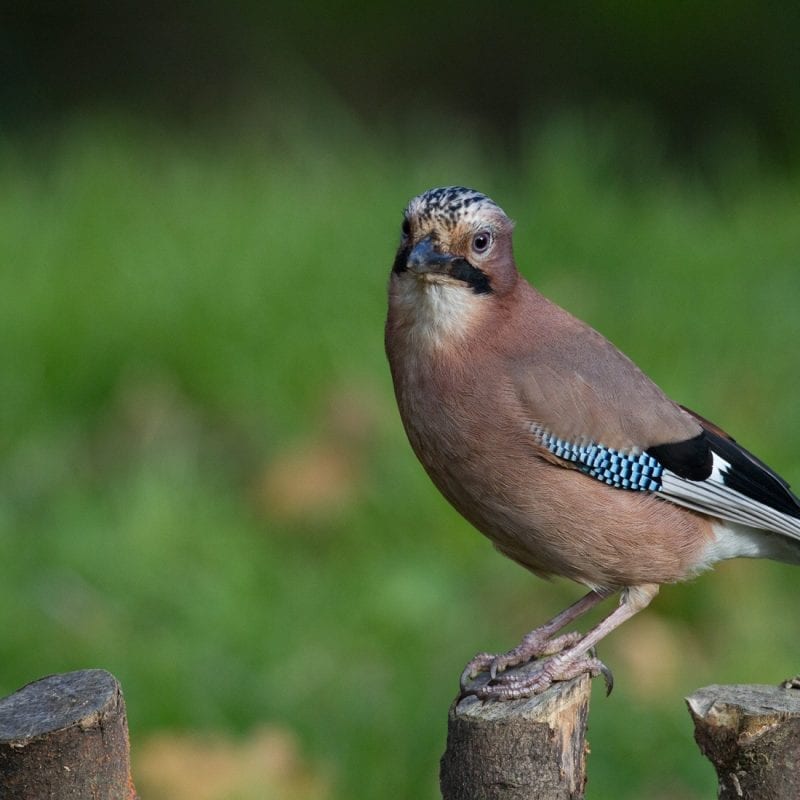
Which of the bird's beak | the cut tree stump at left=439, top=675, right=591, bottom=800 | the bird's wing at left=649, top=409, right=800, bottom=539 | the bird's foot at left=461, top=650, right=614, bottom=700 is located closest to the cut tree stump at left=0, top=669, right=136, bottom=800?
the cut tree stump at left=439, top=675, right=591, bottom=800

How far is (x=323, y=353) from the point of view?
554 centimetres

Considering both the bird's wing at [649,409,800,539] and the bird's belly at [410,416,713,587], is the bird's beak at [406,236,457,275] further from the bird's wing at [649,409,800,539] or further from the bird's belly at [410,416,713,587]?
the bird's wing at [649,409,800,539]

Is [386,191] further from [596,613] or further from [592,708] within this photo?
[592,708]

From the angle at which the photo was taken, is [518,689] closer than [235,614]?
Yes

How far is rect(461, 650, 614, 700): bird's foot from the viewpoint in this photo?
2.85 meters

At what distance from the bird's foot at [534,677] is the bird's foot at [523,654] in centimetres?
4

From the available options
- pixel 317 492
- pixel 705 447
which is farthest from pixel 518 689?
pixel 317 492

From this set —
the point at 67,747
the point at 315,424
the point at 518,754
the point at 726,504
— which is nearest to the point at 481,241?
the point at 726,504

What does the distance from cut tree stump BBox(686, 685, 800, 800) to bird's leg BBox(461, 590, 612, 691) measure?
60cm

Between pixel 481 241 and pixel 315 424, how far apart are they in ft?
7.34

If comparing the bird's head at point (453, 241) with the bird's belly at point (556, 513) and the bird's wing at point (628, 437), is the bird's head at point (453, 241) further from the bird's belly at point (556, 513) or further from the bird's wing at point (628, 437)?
the bird's belly at point (556, 513)

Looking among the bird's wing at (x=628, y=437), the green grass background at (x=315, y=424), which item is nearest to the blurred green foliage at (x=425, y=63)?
the green grass background at (x=315, y=424)

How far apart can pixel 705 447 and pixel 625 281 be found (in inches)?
111

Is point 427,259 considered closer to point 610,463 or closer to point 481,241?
point 481,241
